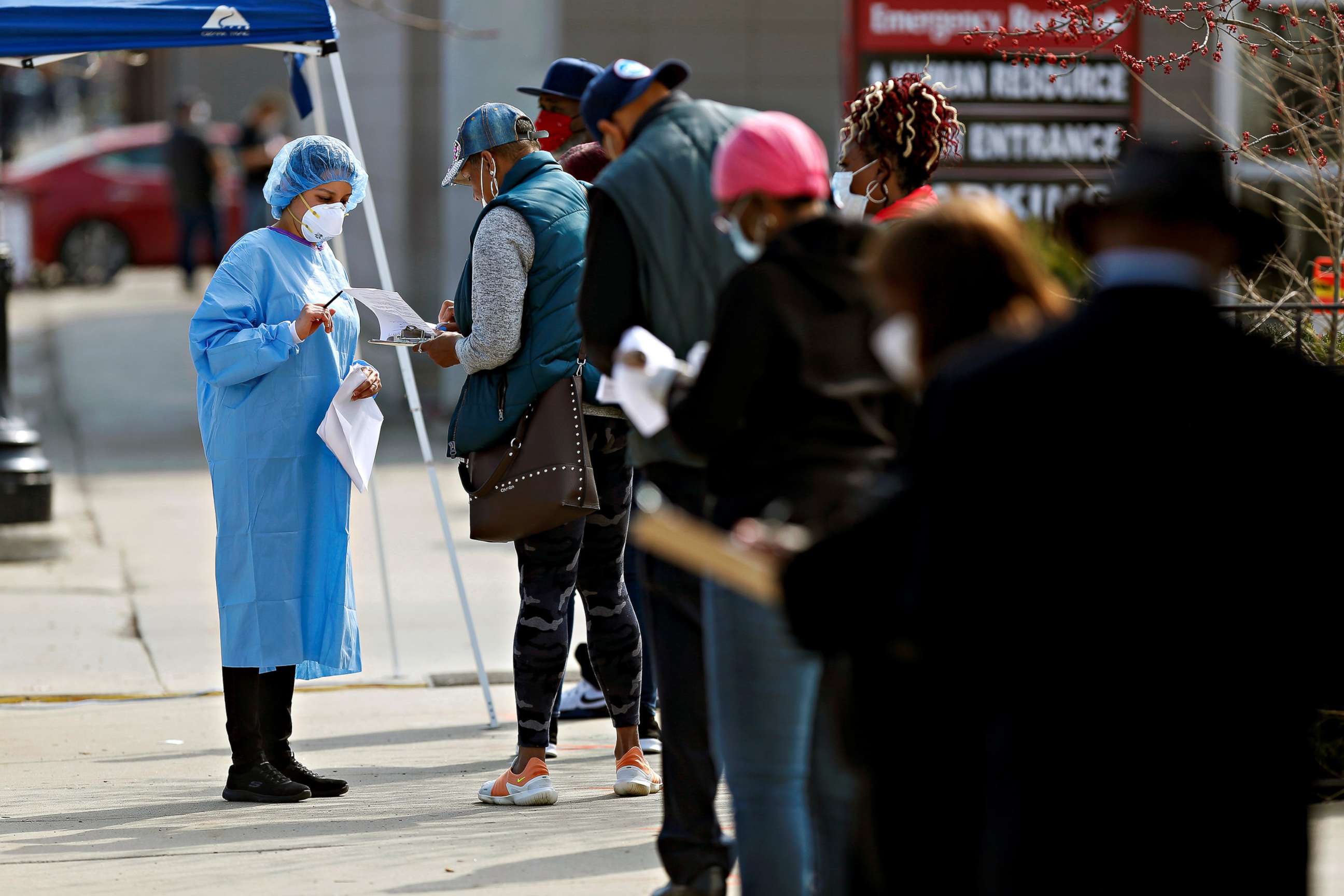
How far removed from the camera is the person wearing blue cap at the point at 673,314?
3730 mm

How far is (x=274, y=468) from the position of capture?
201 inches

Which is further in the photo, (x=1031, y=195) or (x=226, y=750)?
(x=1031, y=195)

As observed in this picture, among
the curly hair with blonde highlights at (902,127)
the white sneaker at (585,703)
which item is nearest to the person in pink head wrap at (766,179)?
the curly hair with blonde highlights at (902,127)

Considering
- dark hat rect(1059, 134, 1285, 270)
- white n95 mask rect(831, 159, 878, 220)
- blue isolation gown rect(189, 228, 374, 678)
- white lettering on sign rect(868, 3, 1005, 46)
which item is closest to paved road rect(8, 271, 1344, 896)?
blue isolation gown rect(189, 228, 374, 678)

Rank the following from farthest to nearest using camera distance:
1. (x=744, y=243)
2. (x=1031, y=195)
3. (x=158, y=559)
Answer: (x=1031, y=195) → (x=158, y=559) → (x=744, y=243)

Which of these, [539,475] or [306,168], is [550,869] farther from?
[306,168]

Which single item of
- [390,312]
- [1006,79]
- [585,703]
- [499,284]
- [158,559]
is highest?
[1006,79]

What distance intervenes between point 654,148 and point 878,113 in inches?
43.0

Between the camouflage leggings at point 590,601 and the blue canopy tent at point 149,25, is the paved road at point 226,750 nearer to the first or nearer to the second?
the camouflage leggings at point 590,601

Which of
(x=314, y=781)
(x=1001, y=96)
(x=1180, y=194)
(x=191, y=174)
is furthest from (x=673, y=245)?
(x=191, y=174)

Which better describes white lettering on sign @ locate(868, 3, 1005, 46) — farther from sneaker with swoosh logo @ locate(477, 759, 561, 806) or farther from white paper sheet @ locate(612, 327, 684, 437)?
white paper sheet @ locate(612, 327, 684, 437)

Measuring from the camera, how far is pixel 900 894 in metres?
2.51

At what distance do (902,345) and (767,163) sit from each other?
75cm

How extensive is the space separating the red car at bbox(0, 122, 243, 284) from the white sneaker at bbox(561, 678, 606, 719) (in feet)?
49.2
